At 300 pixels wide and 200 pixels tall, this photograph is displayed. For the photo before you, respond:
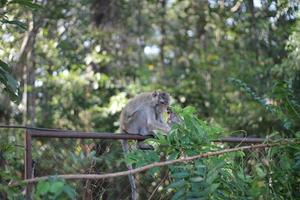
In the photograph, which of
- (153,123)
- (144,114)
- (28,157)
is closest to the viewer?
(28,157)

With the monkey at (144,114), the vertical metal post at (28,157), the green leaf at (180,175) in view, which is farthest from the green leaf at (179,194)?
the monkey at (144,114)

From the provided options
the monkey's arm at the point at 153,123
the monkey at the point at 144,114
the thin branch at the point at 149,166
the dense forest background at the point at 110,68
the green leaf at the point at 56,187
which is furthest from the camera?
the dense forest background at the point at 110,68

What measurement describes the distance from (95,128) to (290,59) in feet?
12.8

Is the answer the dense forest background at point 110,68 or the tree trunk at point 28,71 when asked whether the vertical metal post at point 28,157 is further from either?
the tree trunk at point 28,71

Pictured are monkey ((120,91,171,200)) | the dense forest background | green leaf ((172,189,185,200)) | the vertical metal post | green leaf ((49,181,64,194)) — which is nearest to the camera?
green leaf ((49,181,64,194))

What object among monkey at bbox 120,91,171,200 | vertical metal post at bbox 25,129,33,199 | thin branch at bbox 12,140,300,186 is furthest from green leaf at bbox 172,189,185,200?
monkey at bbox 120,91,171,200

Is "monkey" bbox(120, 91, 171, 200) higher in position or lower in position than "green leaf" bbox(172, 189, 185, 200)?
higher

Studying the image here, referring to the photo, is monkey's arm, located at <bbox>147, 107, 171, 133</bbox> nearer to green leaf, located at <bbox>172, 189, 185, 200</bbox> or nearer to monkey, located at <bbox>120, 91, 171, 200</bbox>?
monkey, located at <bbox>120, 91, 171, 200</bbox>

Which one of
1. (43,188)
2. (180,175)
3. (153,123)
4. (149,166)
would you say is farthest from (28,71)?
(43,188)

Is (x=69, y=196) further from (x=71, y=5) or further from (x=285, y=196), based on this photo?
(x=71, y=5)

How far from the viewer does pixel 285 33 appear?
921 centimetres

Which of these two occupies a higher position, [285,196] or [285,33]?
[285,33]

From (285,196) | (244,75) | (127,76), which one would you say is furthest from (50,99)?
(285,196)

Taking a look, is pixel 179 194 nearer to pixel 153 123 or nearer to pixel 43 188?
pixel 43 188
